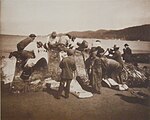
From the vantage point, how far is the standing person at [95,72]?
1222 mm

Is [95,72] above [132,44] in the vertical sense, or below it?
below

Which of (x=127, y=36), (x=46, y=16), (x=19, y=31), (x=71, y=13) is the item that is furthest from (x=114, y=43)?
(x=19, y=31)

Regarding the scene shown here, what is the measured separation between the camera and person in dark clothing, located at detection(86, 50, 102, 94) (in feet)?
4.01

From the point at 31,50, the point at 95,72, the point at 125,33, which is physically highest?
the point at 125,33

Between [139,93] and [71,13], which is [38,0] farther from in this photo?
[139,93]

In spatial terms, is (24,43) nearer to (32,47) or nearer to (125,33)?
(32,47)

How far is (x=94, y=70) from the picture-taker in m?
1.23

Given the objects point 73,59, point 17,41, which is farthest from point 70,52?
point 17,41

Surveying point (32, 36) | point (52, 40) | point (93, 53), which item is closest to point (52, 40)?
point (52, 40)

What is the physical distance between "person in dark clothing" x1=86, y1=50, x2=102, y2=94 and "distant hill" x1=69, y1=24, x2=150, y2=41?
0.30ft

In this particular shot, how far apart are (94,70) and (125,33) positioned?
0.25 metres

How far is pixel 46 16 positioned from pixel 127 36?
432 mm

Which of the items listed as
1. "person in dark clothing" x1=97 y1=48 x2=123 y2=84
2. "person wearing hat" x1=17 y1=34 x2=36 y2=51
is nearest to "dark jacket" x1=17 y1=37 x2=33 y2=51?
"person wearing hat" x1=17 y1=34 x2=36 y2=51

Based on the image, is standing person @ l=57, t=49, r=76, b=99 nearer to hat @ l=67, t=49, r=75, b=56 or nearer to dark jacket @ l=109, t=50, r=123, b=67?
hat @ l=67, t=49, r=75, b=56
